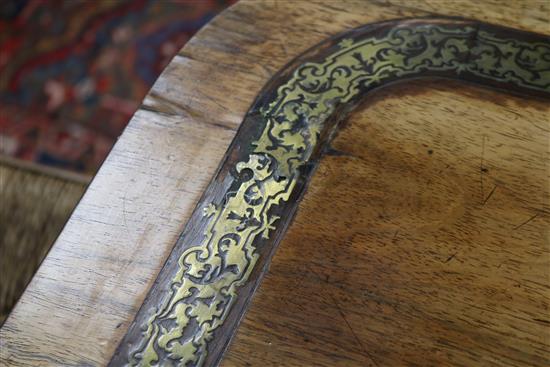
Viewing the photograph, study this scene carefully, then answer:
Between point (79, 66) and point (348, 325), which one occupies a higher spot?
point (348, 325)

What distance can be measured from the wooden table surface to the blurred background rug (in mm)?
862

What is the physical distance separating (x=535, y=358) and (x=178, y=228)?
13.5 inches

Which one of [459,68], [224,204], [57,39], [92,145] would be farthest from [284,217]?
[57,39]

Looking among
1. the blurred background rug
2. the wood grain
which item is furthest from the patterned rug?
the wood grain

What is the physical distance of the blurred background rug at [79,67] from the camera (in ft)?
5.48

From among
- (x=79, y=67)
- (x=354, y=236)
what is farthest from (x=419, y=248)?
(x=79, y=67)

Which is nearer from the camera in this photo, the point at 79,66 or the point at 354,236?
the point at 354,236

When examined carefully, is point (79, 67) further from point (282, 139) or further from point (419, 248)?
point (419, 248)

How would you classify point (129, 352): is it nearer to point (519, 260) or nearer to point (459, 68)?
→ point (519, 260)

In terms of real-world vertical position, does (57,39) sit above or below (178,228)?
below

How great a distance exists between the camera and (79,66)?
178cm

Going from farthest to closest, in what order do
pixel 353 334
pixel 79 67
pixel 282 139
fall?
pixel 79 67 < pixel 282 139 < pixel 353 334

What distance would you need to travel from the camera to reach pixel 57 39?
182 centimetres

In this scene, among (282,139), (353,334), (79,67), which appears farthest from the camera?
(79,67)
